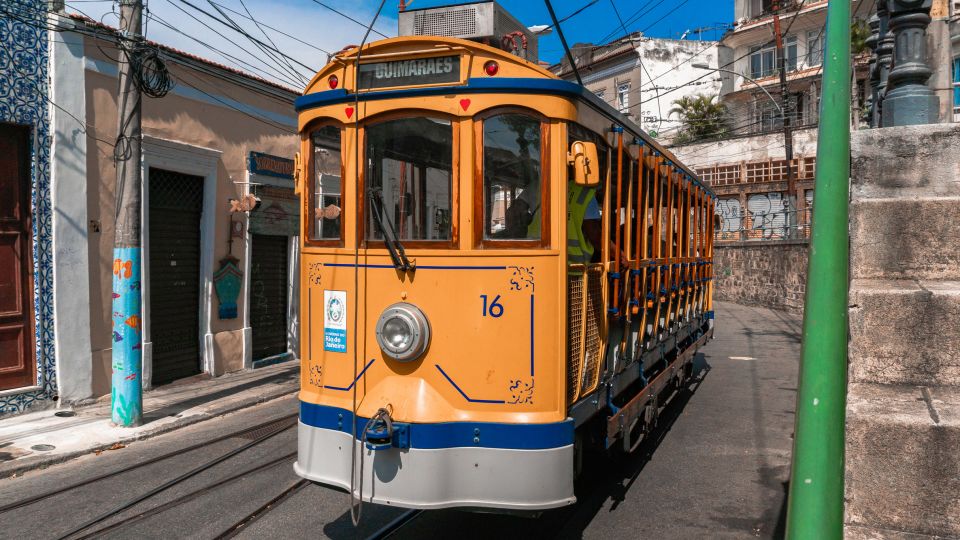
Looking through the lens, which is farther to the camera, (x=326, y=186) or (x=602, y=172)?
(x=602, y=172)

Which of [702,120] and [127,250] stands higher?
[702,120]

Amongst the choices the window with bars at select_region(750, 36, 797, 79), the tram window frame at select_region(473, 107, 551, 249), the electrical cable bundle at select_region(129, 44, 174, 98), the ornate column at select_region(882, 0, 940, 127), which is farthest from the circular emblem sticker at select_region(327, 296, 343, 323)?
the window with bars at select_region(750, 36, 797, 79)

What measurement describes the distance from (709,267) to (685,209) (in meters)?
3.09

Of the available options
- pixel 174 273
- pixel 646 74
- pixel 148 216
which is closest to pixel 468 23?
pixel 148 216

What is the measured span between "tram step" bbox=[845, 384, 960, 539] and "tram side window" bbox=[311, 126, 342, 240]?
11.5 feet

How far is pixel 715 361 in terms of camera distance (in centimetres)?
1515

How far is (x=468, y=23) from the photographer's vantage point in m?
5.66

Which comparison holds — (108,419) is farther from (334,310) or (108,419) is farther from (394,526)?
(334,310)

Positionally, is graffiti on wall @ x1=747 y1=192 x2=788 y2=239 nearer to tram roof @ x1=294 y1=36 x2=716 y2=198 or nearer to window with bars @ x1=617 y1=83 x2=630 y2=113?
window with bars @ x1=617 y1=83 x2=630 y2=113

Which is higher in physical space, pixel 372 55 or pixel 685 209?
pixel 372 55

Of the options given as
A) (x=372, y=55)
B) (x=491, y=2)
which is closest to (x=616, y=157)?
(x=491, y=2)

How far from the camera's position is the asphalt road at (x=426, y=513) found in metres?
5.71

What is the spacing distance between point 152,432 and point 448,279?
19.7 feet

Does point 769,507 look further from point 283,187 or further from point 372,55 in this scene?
point 283,187
